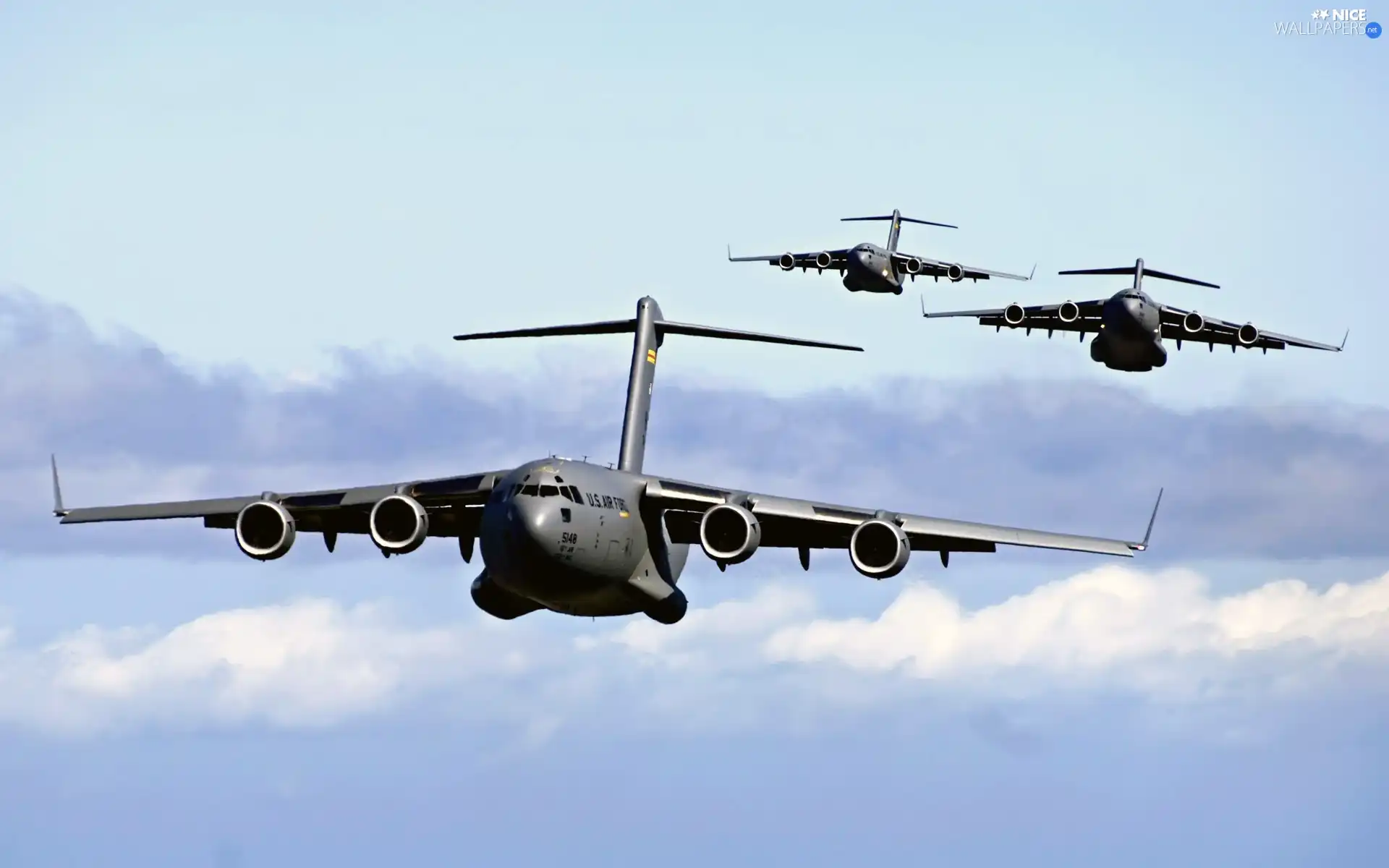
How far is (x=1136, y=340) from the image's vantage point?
48719 mm

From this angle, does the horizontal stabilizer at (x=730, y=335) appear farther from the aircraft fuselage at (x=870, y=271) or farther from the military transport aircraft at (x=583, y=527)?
the aircraft fuselage at (x=870, y=271)

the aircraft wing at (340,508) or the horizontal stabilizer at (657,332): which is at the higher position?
the horizontal stabilizer at (657,332)

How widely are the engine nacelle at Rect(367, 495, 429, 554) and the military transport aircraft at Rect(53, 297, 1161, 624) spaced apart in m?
0.03

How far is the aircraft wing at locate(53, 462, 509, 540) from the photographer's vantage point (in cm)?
3341

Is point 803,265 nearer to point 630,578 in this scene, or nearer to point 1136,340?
point 1136,340

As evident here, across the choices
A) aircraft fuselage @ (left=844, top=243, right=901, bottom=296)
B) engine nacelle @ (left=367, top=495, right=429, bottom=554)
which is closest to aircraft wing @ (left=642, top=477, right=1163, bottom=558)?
engine nacelle @ (left=367, top=495, right=429, bottom=554)

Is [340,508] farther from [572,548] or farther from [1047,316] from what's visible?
[1047,316]

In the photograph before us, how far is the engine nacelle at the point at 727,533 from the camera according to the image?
105 feet

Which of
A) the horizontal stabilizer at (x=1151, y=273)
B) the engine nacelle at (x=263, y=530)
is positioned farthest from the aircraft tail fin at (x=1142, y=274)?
the engine nacelle at (x=263, y=530)

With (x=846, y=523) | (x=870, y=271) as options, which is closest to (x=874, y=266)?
(x=870, y=271)

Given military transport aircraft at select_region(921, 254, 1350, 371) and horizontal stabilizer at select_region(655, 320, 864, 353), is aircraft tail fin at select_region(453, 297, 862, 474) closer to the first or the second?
horizontal stabilizer at select_region(655, 320, 864, 353)

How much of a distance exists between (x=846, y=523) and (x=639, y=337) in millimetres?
7291

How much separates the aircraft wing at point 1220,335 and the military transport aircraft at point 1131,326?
0.02 metres

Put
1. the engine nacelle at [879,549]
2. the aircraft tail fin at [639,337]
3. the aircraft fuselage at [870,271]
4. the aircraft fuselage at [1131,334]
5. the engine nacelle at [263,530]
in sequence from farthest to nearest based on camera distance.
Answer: the aircraft fuselage at [870,271], the aircraft fuselage at [1131,334], the aircraft tail fin at [639,337], the engine nacelle at [263,530], the engine nacelle at [879,549]
